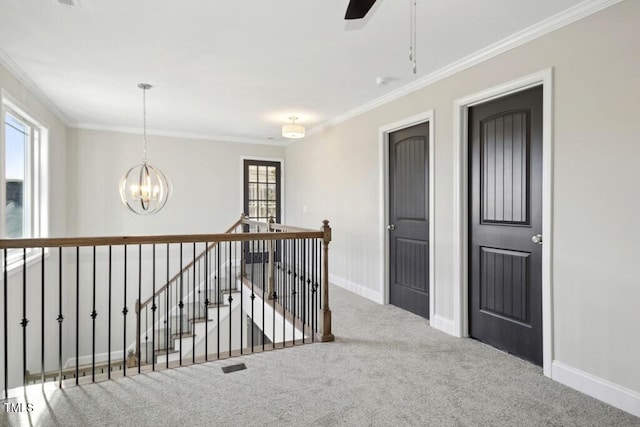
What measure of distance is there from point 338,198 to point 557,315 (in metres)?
3.27

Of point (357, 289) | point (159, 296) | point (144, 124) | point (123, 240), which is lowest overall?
point (159, 296)

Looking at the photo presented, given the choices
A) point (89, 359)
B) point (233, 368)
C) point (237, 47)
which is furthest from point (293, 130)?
point (89, 359)

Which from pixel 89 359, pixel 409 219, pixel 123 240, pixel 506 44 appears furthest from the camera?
pixel 89 359

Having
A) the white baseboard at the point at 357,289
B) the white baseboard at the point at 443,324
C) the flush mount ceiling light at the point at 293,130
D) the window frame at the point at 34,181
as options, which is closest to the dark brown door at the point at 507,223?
the white baseboard at the point at 443,324

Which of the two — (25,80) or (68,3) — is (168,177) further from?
(68,3)

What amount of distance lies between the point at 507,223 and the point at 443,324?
1.17m

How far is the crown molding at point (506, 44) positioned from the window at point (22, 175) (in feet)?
12.7

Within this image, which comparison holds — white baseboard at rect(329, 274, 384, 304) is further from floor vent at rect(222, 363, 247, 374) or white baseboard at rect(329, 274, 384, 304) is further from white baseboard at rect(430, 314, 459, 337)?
floor vent at rect(222, 363, 247, 374)

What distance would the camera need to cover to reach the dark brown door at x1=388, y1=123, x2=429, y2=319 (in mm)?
3730

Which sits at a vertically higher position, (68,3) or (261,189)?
(68,3)

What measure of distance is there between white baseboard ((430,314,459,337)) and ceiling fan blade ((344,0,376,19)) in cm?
277

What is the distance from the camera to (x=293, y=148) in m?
6.85

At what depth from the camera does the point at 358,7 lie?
1521mm

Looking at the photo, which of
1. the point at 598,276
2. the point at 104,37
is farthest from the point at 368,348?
the point at 104,37
